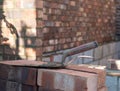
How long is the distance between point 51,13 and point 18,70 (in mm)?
2464

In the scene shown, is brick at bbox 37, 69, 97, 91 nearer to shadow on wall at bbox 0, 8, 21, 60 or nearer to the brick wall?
the brick wall

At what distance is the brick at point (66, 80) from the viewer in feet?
7.07

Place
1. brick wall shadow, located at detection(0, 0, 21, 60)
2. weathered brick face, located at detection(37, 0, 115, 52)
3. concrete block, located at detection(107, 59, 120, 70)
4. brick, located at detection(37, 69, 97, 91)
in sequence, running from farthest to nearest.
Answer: concrete block, located at detection(107, 59, 120, 70) < weathered brick face, located at detection(37, 0, 115, 52) < brick wall shadow, located at detection(0, 0, 21, 60) < brick, located at detection(37, 69, 97, 91)

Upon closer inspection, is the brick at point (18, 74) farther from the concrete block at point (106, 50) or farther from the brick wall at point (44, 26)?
the concrete block at point (106, 50)

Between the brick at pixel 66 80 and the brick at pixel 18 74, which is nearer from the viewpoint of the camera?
the brick at pixel 66 80

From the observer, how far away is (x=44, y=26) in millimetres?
4566

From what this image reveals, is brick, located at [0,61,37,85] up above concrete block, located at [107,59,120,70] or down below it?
above

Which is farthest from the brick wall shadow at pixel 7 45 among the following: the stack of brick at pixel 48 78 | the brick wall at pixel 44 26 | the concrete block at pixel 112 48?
the concrete block at pixel 112 48

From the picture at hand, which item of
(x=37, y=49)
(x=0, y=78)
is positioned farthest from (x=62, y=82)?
(x=37, y=49)

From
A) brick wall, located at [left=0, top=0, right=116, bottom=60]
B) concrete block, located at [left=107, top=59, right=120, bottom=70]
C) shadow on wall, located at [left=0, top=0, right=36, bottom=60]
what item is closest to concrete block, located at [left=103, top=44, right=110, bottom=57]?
brick wall, located at [left=0, top=0, right=116, bottom=60]

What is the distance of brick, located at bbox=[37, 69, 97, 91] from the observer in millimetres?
2155

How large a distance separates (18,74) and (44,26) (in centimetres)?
218

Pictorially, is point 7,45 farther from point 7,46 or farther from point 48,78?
point 48,78

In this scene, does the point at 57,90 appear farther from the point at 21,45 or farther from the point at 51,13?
the point at 51,13
